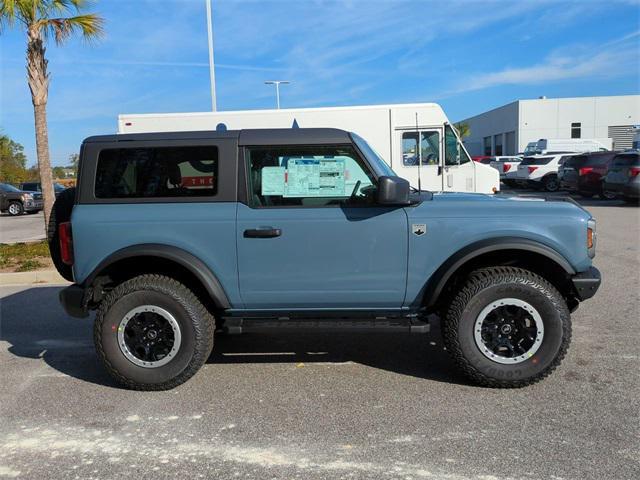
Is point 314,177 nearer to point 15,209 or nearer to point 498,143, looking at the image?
point 15,209

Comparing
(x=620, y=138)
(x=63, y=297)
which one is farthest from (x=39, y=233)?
(x=620, y=138)

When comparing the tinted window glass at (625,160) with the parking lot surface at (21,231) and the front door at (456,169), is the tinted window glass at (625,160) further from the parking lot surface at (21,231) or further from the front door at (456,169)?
the parking lot surface at (21,231)

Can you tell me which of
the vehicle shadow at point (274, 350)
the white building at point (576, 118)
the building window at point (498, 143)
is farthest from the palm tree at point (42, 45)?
the building window at point (498, 143)

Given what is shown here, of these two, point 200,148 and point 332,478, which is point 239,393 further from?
point 200,148

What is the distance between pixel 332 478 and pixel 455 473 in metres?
0.65

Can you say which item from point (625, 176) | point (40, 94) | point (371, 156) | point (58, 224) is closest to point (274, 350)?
point (371, 156)

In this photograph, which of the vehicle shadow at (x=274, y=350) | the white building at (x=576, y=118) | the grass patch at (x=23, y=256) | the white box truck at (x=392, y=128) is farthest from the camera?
the white building at (x=576, y=118)

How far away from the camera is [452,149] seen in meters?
11.8

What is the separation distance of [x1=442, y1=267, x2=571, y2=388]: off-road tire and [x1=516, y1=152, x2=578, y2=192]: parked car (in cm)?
2019

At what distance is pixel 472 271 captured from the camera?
4105 millimetres

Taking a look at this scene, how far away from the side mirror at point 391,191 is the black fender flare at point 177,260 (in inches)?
52.8

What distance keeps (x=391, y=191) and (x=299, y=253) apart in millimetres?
801

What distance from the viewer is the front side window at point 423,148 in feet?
38.6

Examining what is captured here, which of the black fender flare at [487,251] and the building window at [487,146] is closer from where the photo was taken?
the black fender flare at [487,251]
